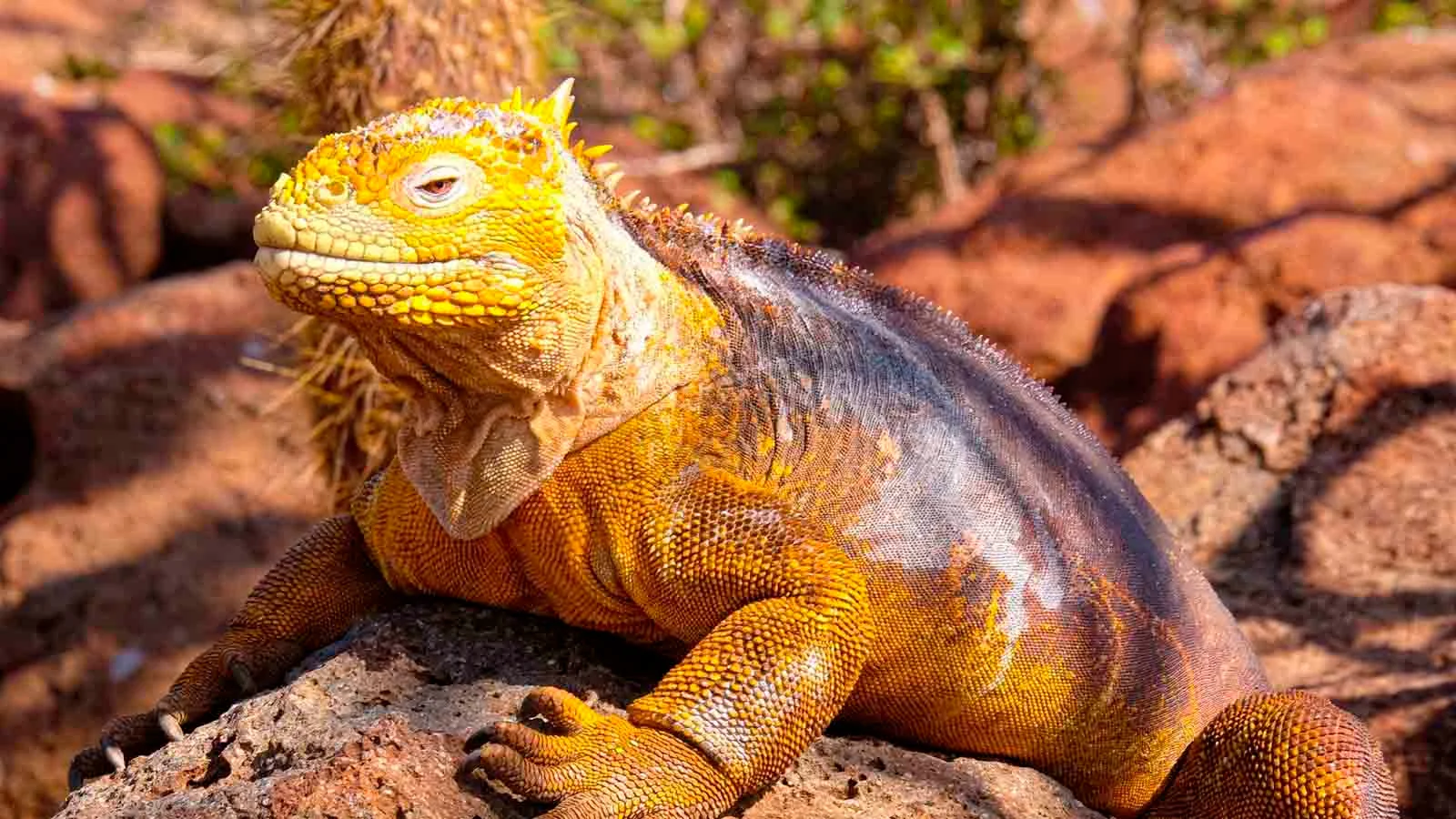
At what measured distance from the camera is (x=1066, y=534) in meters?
3.71

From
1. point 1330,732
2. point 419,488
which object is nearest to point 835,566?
point 419,488

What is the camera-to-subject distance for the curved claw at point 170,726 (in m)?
3.71

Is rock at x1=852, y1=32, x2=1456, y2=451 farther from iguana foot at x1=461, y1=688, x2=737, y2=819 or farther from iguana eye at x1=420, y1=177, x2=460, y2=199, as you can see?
iguana eye at x1=420, y1=177, x2=460, y2=199

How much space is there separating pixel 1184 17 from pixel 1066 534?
8.99 metres

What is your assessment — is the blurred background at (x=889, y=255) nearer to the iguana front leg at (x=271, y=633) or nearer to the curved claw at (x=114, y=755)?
the iguana front leg at (x=271, y=633)

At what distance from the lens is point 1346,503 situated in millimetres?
5395

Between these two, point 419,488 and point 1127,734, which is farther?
point 1127,734

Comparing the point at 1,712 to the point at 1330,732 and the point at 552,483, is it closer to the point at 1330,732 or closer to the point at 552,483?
the point at 552,483

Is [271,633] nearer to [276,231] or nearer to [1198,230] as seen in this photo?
[276,231]

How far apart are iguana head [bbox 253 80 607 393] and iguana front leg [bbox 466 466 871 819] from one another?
499 millimetres

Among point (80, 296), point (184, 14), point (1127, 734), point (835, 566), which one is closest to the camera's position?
point (835, 566)

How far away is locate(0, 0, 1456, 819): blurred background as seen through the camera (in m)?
5.51

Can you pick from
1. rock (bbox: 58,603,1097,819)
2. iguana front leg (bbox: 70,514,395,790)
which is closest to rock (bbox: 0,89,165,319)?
iguana front leg (bbox: 70,514,395,790)

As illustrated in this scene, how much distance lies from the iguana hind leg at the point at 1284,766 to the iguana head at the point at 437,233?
74.1 inches
